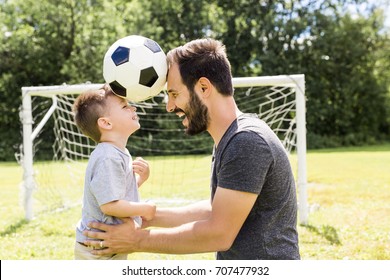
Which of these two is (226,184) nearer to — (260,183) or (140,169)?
(260,183)

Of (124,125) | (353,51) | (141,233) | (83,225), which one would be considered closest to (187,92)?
(124,125)

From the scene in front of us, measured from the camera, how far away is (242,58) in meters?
26.0

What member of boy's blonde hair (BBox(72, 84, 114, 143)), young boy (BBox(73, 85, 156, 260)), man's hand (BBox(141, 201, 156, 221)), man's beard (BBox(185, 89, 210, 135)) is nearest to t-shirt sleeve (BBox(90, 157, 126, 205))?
young boy (BBox(73, 85, 156, 260))

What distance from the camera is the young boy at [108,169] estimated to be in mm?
2566

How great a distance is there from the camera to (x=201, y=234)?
2201 millimetres

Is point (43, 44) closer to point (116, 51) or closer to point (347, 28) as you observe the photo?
point (347, 28)

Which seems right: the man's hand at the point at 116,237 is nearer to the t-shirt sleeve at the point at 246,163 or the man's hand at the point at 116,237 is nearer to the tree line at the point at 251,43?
the t-shirt sleeve at the point at 246,163

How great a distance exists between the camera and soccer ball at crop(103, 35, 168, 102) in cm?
287

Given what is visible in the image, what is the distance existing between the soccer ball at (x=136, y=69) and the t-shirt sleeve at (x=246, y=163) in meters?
0.78

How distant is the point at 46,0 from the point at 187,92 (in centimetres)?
2380

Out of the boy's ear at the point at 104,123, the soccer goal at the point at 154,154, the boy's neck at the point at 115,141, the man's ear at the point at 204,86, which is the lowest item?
the soccer goal at the point at 154,154

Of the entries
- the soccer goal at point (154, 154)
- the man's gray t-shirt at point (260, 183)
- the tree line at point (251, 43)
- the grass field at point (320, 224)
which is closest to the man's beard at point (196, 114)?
the man's gray t-shirt at point (260, 183)

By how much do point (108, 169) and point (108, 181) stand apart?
65 millimetres

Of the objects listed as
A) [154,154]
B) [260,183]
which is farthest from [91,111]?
[154,154]
